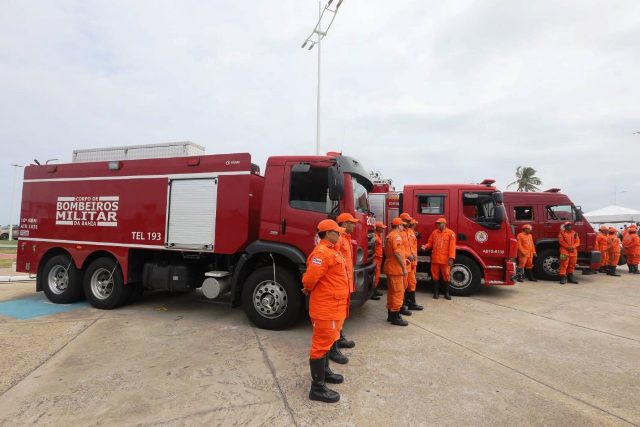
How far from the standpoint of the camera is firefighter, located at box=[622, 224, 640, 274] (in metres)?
11.5

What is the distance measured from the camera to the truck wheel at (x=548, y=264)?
9.45m

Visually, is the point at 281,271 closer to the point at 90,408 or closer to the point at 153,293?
the point at 90,408

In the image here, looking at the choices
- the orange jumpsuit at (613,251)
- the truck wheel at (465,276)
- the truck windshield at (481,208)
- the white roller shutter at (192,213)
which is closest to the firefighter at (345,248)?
the white roller shutter at (192,213)

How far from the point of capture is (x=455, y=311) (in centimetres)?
595

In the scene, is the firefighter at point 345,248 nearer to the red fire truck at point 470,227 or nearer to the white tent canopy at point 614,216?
the red fire truck at point 470,227

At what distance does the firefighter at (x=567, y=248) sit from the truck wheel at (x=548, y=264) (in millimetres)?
460

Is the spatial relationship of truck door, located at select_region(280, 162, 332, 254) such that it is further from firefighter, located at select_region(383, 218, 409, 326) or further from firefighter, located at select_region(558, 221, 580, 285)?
firefighter, located at select_region(558, 221, 580, 285)

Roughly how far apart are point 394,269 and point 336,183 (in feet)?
5.73

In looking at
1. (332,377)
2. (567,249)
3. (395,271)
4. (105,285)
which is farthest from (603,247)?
(105,285)

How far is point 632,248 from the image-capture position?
11.6 metres

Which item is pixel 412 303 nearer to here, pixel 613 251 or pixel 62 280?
pixel 62 280

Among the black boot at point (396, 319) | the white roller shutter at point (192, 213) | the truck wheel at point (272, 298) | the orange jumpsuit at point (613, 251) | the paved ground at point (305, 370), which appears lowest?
the paved ground at point (305, 370)

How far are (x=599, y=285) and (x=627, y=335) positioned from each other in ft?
17.0

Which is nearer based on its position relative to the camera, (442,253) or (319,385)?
(319,385)
